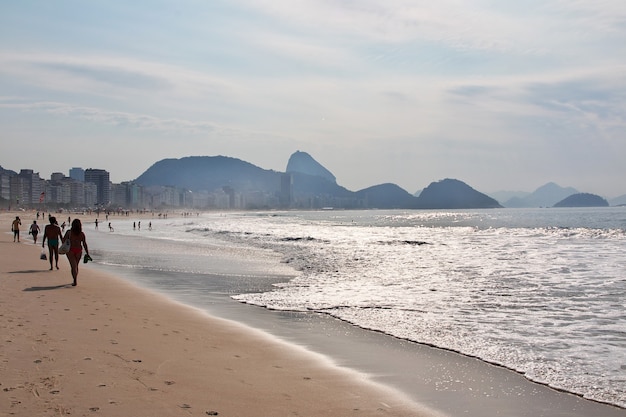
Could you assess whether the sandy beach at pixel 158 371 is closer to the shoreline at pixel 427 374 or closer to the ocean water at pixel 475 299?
the shoreline at pixel 427 374

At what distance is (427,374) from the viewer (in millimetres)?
7703

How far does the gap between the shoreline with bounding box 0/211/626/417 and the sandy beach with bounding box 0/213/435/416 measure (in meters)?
0.27

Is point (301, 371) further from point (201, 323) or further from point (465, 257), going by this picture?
point (465, 257)

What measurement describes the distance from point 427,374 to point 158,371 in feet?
12.3

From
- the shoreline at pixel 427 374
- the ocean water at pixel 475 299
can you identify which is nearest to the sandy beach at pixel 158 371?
the shoreline at pixel 427 374

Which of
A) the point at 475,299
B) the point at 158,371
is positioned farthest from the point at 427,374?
the point at 475,299

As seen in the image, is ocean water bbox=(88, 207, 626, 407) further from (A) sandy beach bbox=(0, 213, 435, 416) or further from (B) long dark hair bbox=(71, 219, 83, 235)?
(B) long dark hair bbox=(71, 219, 83, 235)

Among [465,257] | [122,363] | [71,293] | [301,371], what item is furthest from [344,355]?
[465,257]

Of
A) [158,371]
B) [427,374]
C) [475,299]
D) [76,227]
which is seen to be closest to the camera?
[158,371]

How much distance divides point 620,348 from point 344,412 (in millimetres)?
6112

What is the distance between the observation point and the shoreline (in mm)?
6406

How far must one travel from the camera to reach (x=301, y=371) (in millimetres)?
7648

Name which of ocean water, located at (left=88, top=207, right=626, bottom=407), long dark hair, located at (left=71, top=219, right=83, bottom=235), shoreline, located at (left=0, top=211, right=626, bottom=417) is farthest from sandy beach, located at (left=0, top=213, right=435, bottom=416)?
long dark hair, located at (left=71, top=219, right=83, bottom=235)

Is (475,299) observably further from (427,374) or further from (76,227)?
(76,227)
